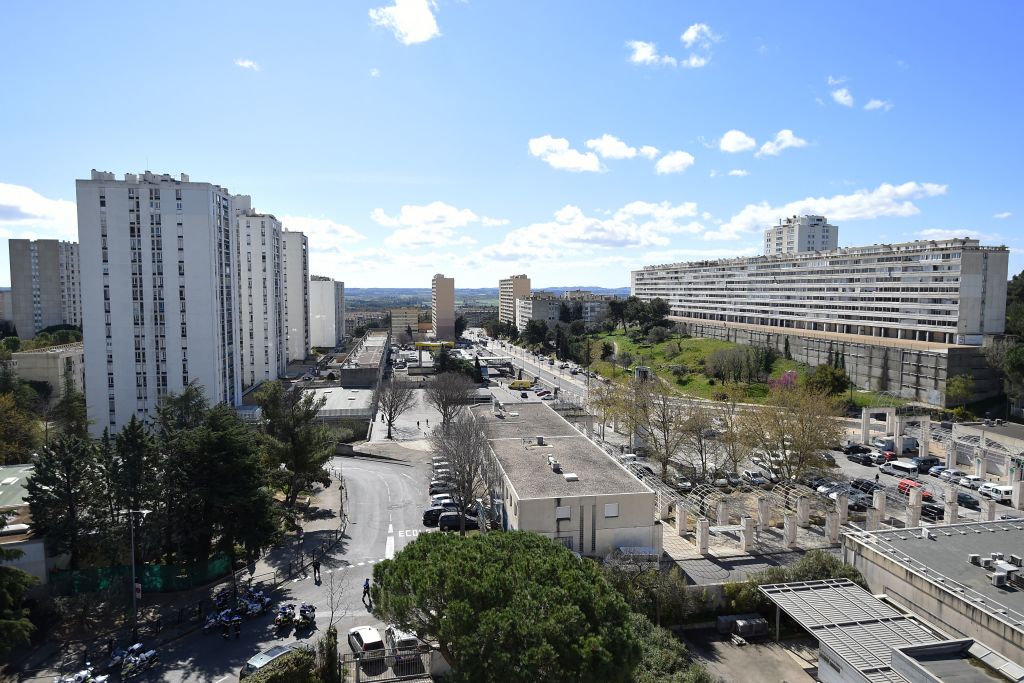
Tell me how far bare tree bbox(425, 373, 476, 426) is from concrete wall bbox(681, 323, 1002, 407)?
37.6 meters

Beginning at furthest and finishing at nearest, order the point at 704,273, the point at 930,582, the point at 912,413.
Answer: the point at 704,273
the point at 912,413
the point at 930,582

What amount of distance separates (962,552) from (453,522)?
2058 cm

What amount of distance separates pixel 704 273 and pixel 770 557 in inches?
3207

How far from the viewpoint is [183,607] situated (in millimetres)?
22609

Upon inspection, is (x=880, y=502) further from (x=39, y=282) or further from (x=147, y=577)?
(x=39, y=282)

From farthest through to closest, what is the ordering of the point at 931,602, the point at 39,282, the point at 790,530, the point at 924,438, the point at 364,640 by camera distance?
the point at 39,282 → the point at 924,438 → the point at 790,530 → the point at 931,602 → the point at 364,640

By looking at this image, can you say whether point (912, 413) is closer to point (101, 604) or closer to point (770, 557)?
point (770, 557)

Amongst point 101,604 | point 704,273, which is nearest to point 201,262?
point 101,604

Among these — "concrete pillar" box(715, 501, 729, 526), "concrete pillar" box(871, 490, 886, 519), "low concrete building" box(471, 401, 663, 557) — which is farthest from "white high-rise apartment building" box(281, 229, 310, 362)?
"concrete pillar" box(871, 490, 886, 519)

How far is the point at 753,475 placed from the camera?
3806 centimetres

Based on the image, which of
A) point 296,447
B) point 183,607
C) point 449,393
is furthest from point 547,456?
point 449,393

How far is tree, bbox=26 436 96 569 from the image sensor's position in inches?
878

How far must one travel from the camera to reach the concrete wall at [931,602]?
17406 mm

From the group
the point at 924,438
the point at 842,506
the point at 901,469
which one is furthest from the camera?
the point at 924,438
